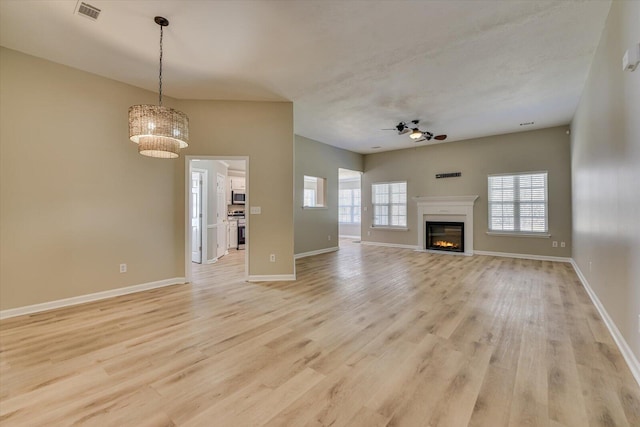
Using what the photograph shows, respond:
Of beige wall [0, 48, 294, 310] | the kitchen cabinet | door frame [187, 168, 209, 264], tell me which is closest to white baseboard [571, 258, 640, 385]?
beige wall [0, 48, 294, 310]

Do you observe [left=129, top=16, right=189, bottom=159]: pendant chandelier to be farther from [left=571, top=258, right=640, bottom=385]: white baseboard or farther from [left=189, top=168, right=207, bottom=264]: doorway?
[left=571, top=258, right=640, bottom=385]: white baseboard

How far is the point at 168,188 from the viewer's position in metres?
4.40

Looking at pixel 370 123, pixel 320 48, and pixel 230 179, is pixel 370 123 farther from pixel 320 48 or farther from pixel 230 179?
pixel 230 179

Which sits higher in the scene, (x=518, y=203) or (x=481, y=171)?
(x=481, y=171)

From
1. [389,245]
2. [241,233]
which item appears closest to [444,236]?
[389,245]

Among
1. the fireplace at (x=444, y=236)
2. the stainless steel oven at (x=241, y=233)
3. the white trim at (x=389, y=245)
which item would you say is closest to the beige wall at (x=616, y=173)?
the fireplace at (x=444, y=236)

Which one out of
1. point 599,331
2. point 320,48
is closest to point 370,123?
point 320,48

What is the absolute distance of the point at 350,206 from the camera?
38.7 feet

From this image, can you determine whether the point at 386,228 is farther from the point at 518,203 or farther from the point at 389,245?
the point at 518,203

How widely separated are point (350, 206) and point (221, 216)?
6.09m

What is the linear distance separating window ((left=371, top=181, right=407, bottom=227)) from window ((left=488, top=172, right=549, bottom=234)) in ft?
7.68

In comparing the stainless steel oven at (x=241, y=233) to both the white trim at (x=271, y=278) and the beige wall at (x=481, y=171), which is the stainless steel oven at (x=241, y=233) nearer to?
the beige wall at (x=481, y=171)

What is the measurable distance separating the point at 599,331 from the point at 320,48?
13.7 feet

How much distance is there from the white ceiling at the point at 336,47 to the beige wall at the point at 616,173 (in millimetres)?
482
